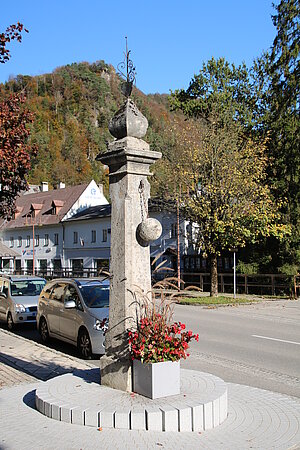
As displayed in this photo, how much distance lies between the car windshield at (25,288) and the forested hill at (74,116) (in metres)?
59.9

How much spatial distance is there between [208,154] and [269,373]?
17158 mm

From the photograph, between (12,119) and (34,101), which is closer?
(12,119)

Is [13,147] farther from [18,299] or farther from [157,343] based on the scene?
[157,343]

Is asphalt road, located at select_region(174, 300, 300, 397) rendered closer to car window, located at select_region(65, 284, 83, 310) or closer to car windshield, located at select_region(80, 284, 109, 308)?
car windshield, located at select_region(80, 284, 109, 308)

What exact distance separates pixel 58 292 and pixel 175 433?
777cm

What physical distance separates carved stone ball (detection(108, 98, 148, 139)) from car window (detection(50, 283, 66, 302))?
247 inches

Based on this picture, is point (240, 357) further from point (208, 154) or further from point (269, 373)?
point (208, 154)

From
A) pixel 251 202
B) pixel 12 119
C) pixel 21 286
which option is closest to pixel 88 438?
pixel 12 119

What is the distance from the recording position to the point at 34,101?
12781 cm

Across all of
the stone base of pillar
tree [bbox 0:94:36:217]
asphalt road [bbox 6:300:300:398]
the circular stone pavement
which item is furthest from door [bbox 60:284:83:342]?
the circular stone pavement

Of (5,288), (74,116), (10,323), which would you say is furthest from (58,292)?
(74,116)

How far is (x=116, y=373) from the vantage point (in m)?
6.59

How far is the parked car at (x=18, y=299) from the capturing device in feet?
49.4

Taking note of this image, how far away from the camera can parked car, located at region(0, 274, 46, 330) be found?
49.4 feet
